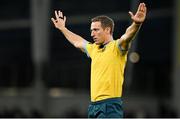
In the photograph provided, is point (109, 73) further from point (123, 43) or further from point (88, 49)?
point (88, 49)

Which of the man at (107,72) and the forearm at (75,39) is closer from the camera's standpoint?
the man at (107,72)

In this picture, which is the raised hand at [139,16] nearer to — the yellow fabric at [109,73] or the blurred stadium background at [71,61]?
the yellow fabric at [109,73]

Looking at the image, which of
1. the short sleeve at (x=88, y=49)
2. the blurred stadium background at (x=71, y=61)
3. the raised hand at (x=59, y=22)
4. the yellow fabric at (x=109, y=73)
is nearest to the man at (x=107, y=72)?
the yellow fabric at (x=109, y=73)

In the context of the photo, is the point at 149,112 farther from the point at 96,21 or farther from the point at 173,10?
the point at 96,21

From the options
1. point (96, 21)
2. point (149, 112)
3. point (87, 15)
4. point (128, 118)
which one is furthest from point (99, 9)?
point (96, 21)

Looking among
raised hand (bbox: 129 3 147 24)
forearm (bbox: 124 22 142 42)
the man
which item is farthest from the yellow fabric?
raised hand (bbox: 129 3 147 24)

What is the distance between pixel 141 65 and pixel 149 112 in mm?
1122

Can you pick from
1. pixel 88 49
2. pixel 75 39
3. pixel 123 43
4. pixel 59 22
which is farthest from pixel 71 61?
pixel 123 43

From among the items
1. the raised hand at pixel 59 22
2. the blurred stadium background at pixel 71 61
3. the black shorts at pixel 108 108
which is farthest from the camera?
the blurred stadium background at pixel 71 61

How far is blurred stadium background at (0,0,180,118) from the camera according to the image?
15141mm

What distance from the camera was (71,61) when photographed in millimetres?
16172

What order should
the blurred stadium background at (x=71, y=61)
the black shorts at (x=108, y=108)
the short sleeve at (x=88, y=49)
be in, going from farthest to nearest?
1. the blurred stadium background at (x=71, y=61)
2. the short sleeve at (x=88, y=49)
3. the black shorts at (x=108, y=108)

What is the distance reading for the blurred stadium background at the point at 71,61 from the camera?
1514 cm

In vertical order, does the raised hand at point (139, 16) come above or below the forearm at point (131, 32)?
above
